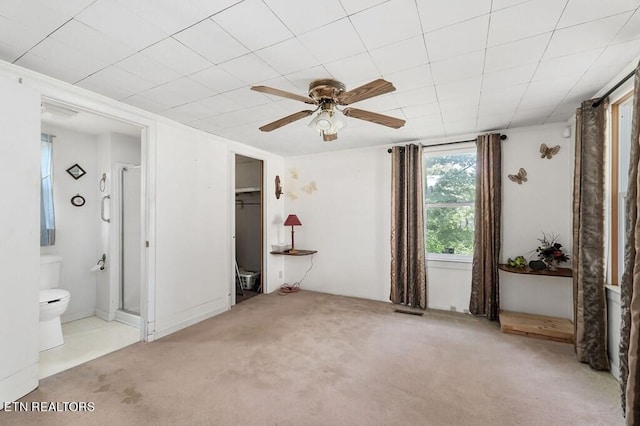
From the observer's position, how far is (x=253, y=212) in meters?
5.33

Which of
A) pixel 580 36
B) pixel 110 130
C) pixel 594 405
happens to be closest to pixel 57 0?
pixel 110 130

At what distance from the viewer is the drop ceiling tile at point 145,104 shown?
2.47m

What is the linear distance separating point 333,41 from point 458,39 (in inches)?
29.3

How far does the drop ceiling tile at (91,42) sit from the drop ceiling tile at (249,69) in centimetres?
61

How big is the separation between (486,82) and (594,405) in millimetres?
2404

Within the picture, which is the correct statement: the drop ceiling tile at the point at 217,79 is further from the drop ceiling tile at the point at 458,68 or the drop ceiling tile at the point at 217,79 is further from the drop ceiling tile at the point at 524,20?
the drop ceiling tile at the point at 524,20

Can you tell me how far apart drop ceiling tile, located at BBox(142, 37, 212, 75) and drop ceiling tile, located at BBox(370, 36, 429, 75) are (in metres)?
1.17

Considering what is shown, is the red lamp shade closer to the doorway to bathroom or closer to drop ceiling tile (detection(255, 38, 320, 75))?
the doorway to bathroom

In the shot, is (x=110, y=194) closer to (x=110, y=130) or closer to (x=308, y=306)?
(x=110, y=130)

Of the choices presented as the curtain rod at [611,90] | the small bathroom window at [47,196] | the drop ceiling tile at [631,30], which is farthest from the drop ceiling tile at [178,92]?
the curtain rod at [611,90]

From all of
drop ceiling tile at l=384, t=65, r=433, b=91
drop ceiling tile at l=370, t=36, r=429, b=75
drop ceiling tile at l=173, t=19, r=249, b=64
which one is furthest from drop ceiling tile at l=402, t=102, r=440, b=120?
drop ceiling tile at l=173, t=19, r=249, b=64

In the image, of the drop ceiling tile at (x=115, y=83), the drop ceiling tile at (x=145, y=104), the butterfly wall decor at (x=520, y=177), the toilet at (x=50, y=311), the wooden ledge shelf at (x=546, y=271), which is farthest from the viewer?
the butterfly wall decor at (x=520, y=177)

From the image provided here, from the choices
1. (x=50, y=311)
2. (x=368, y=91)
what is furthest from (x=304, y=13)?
(x=50, y=311)

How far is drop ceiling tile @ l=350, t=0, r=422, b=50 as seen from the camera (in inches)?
54.9
